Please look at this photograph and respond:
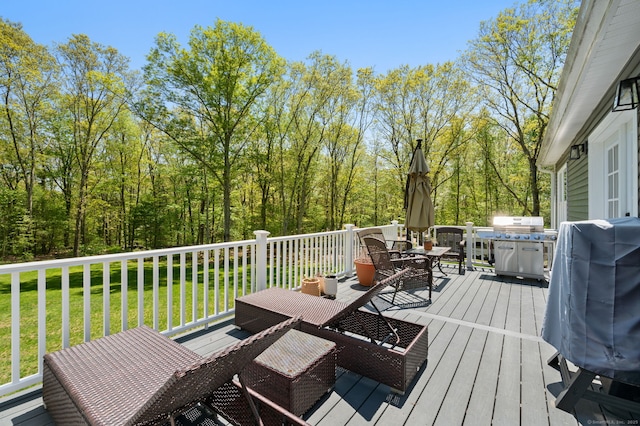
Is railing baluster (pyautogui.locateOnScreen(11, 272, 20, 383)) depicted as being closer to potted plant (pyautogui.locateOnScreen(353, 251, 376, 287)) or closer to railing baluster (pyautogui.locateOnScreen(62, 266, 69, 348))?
railing baluster (pyautogui.locateOnScreen(62, 266, 69, 348))

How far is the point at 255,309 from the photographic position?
121 inches

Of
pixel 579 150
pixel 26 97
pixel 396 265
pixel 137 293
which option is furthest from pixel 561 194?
pixel 26 97

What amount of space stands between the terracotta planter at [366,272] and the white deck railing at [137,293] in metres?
0.56

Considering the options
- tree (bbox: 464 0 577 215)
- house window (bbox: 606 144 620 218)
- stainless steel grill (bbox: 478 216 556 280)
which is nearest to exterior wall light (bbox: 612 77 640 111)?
house window (bbox: 606 144 620 218)

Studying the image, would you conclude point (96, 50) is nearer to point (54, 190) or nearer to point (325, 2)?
point (54, 190)

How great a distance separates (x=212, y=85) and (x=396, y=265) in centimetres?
963

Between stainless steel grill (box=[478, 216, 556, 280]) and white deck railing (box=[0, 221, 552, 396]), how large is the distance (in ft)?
3.19

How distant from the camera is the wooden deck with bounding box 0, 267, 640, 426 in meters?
1.94

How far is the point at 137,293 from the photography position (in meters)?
4.44

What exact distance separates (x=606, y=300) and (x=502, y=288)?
3795 millimetres

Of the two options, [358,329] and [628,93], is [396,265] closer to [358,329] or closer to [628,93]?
[358,329]

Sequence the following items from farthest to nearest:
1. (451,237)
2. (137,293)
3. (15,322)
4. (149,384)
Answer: (451,237) → (137,293) → (15,322) → (149,384)

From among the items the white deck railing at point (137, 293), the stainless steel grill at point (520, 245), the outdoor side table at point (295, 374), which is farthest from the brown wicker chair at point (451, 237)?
the outdoor side table at point (295, 374)

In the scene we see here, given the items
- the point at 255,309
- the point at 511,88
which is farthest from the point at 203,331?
the point at 511,88
